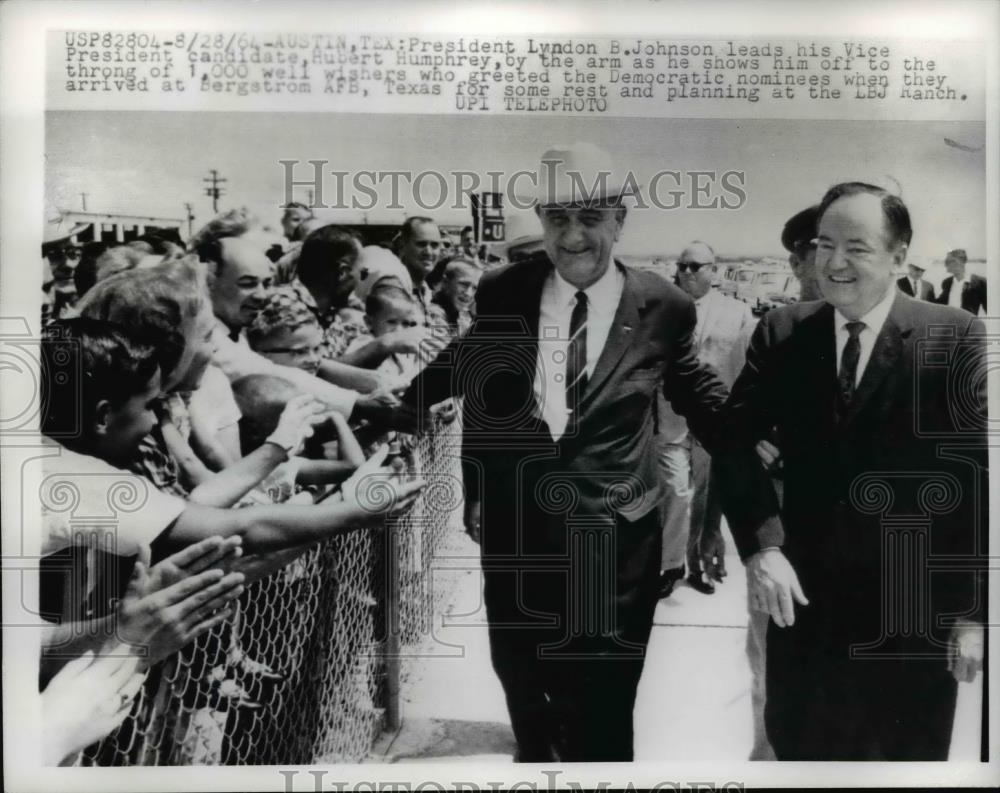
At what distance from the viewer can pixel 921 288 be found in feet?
10.7

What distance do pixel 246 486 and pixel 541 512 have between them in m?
0.92

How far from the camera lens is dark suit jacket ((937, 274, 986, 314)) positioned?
327cm

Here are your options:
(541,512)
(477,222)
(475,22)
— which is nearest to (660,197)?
(477,222)

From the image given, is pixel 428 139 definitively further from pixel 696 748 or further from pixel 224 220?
pixel 696 748

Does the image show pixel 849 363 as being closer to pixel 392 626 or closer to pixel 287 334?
pixel 392 626

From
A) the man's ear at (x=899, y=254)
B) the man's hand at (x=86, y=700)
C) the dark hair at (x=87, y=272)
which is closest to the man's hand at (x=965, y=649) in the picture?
the man's ear at (x=899, y=254)

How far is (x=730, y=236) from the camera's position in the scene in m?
3.21

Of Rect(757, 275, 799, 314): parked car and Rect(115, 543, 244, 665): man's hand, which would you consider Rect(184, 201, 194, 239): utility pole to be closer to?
Rect(115, 543, 244, 665): man's hand

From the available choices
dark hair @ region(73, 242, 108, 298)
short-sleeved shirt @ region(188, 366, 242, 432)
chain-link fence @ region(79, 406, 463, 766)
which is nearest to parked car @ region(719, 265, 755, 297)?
chain-link fence @ region(79, 406, 463, 766)

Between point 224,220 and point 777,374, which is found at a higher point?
point 224,220

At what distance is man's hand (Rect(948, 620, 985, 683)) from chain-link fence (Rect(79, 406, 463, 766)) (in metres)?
1.66

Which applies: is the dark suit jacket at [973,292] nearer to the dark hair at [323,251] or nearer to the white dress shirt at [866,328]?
the white dress shirt at [866,328]

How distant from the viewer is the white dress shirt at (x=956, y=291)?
3.27m

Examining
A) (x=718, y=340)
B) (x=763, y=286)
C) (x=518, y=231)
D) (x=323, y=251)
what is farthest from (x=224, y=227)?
(x=763, y=286)
